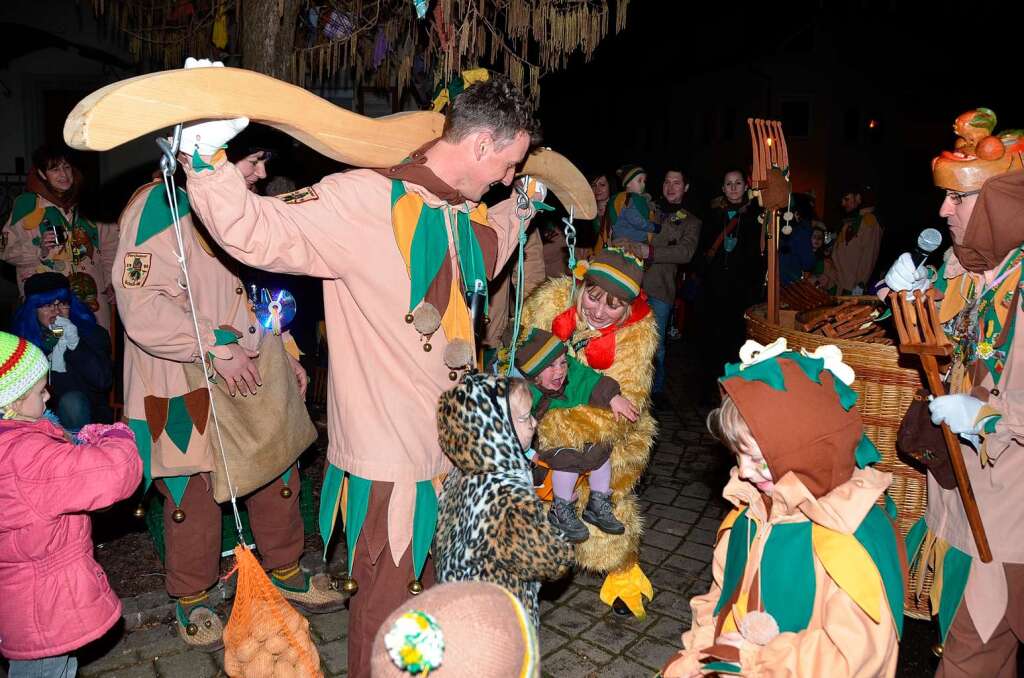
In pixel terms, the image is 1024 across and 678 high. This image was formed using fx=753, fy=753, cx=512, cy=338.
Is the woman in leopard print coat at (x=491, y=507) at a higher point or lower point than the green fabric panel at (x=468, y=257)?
lower

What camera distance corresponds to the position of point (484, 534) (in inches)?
98.6

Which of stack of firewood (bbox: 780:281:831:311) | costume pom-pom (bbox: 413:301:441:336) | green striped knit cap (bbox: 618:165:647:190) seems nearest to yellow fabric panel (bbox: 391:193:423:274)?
costume pom-pom (bbox: 413:301:441:336)

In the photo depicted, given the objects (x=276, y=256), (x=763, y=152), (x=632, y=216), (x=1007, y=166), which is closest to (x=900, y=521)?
(x=1007, y=166)

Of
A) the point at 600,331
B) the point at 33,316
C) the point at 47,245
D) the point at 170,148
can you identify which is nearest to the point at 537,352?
the point at 600,331

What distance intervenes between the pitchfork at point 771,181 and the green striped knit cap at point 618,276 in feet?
2.91

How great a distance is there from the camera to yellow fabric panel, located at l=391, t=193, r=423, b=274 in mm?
2709

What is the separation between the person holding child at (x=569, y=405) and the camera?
381 cm

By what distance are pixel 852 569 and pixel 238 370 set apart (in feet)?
8.95

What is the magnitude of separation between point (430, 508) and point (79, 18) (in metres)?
11.7

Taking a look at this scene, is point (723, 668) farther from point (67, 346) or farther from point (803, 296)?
point (67, 346)

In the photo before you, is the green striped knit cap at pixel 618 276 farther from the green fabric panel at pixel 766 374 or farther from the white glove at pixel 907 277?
the green fabric panel at pixel 766 374

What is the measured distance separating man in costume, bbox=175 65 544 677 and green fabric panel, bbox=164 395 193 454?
107 centimetres

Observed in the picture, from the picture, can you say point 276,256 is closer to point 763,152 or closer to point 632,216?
point 763,152

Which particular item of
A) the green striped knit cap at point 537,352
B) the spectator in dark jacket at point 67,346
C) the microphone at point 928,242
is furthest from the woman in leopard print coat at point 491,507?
the spectator in dark jacket at point 67,346
